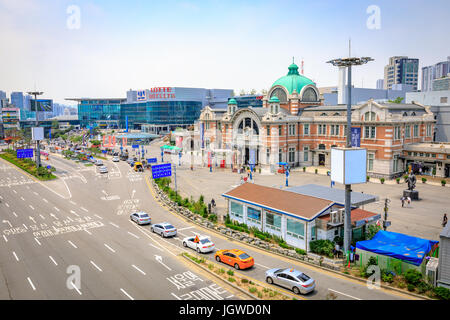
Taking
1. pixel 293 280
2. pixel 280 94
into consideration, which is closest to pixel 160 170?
pixel 293 280

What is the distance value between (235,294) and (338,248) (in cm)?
1074

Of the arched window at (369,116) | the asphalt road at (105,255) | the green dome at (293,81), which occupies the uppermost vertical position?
the green dome at (293,81)

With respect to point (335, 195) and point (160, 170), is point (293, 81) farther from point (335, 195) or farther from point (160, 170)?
point (335, 195)

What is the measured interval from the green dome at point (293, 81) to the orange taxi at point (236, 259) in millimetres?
57811

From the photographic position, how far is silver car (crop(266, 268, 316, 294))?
2170cm

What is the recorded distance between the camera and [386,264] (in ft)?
80.1

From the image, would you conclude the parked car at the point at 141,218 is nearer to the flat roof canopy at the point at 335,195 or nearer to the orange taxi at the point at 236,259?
the orange taxi at the point at 236,259

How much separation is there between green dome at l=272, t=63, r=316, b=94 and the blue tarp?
56.0 meters

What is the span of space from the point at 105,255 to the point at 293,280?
1619 cm

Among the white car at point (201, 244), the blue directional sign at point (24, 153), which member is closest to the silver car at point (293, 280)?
the white car at point (201, 244)

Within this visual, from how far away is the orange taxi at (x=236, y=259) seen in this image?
2592 cm

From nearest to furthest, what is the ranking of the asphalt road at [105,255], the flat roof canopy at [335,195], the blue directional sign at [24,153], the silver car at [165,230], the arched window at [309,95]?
1. the asphalt road at [105,255]
2. the flat roof canopy at [335,195]
3. the silver car at [165,230]
4. the blue directional sign at [24,153]
5. the arched window at [309,95]
